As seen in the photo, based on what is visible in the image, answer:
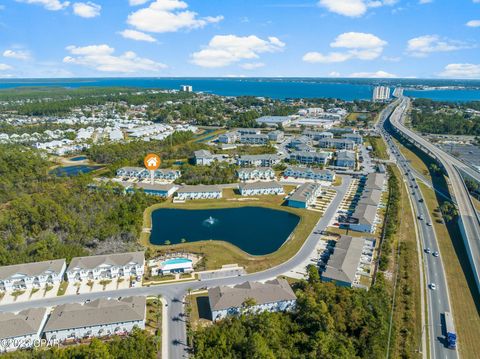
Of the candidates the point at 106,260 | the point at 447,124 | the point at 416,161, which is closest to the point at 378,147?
the point at 416,161

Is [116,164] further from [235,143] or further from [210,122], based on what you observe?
[210,122]

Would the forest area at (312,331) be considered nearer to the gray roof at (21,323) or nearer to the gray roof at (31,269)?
the gray roof at (21,323)

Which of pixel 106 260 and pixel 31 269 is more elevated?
pixel 106 260

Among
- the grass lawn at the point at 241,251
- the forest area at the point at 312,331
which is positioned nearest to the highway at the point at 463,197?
the forest area at the point at 312,331

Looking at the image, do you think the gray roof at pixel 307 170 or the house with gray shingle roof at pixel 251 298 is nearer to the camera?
the house with gray shingle roof at pixel 251 298

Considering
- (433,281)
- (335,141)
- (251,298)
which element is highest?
(335,141)

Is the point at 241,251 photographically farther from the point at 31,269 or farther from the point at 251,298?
the point at 31,269
